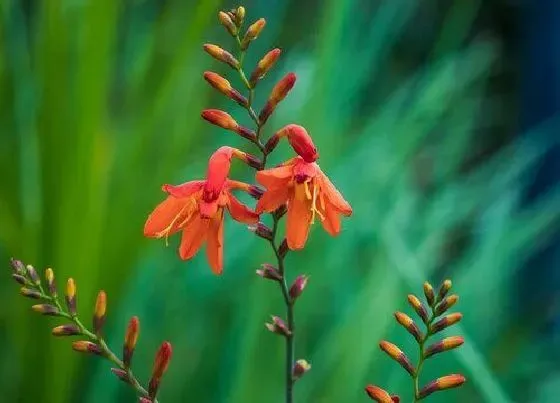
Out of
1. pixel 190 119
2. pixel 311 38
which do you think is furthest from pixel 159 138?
pixel 311 38

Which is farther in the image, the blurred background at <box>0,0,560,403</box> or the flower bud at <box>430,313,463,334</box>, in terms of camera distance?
the blurred background at <box>0,0,560,403</box>

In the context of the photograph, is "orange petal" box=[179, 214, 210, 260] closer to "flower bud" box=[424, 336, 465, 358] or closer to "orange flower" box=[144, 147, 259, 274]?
"orange flower" box=[144, 147, 259, 274]

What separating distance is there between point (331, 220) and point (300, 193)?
2cm

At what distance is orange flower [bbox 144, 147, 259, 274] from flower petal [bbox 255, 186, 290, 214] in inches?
0.4

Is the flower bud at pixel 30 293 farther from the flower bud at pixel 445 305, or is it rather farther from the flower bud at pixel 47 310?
the flower bud at pixel 445 305

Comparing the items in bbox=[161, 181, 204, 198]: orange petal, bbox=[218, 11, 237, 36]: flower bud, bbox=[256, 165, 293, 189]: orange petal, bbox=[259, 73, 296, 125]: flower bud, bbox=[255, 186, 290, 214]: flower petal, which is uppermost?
bbox=[218, 11, 237, 36]: flower bud

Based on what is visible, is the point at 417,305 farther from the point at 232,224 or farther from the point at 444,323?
the point at 232,224

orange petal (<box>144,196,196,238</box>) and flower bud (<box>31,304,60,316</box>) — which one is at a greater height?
orange petal (<box>144,196,196,238</box>)

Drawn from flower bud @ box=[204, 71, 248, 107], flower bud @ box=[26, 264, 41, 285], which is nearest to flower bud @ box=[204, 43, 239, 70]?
flower bud @ box=[204, 71, 248, 107]

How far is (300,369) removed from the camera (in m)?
0.40

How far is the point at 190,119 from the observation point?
97 cm

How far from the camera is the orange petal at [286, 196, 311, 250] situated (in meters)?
0.36

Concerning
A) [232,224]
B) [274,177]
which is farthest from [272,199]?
[232,224]

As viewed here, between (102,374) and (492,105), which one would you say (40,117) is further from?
(492,105)
